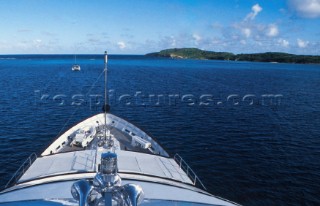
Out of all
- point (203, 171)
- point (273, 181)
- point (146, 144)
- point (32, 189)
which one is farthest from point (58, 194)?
point (273, 181)

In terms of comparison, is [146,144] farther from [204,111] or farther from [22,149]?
[204,111]

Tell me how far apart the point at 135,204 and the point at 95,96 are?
6447 cm

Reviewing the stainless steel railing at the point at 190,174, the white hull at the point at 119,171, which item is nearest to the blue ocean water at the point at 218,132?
the stainless steel railing at the point at 190,174

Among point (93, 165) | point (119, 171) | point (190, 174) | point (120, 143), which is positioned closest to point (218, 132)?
point (190, 174)

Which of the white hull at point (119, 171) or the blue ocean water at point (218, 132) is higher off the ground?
the white hull at point (119, 171)

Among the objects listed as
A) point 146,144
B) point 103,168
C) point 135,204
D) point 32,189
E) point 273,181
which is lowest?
point 273,181

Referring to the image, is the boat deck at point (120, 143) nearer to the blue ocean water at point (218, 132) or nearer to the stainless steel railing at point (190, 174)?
the stainless steel railing at point (190, 174)

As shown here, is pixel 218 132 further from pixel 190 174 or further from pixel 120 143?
pixel 120 143

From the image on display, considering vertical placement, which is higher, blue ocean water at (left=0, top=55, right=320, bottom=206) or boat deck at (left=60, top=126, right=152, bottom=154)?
boat deck at (left=60, top=126, right=152, bottom=154)

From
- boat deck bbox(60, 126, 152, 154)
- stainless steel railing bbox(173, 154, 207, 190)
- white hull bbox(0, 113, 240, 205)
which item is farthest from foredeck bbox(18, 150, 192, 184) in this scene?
boat deck bbox(60, 126, 152, 154)

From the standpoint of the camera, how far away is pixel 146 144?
24062mm

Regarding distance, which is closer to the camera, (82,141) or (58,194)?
(58,194)

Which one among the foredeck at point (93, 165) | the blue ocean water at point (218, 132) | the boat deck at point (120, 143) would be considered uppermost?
the foredeck at point (93, 165)

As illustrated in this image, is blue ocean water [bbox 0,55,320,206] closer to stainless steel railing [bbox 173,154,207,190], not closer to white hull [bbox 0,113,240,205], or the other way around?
stainless steel railing [bbox 173,154,207,190]
